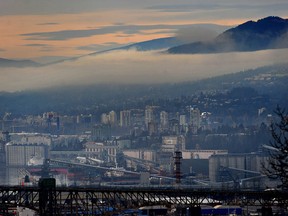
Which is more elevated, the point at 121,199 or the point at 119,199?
the point at 119,199

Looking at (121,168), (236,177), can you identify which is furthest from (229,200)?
(121,168)

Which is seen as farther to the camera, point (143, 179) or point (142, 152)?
point (142, 152)

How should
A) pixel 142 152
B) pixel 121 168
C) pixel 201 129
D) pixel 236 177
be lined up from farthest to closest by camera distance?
pixel 201 129 < pixel 142 152 < pixel 121 168 < pixel 236 177

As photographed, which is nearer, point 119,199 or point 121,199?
point 119,199

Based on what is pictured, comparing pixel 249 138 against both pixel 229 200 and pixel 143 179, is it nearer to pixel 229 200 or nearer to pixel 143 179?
pixel 143 179

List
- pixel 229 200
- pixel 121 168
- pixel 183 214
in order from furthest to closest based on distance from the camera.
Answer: pixel 121 168, pixel 229 200, pixel 183 214

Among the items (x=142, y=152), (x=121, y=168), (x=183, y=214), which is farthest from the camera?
(x=142, y=152)

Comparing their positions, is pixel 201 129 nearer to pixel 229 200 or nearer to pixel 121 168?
pixel 121 168

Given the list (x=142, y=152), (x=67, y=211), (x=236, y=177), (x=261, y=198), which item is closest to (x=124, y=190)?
(x=67, y=211)

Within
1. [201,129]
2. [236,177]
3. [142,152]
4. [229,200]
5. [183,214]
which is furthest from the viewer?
[201,129]
